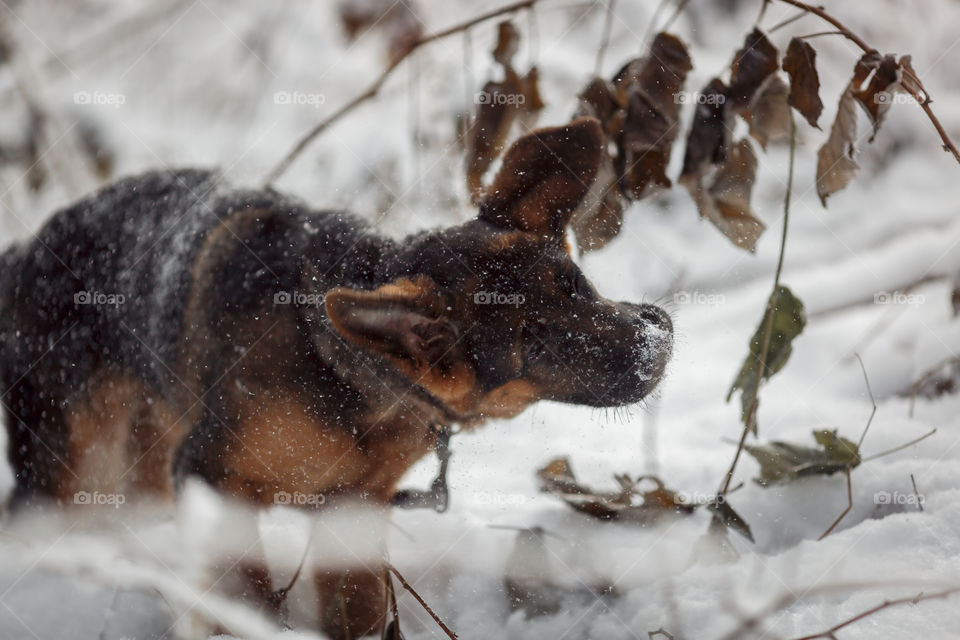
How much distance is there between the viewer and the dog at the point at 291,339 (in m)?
Result: 2.02

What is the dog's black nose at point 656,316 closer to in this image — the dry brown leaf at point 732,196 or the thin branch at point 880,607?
the dry brown leaf at point 732,196

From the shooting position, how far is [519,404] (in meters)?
2.18

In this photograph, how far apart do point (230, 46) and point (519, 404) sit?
3800 millimetres

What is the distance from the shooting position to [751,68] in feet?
7.67

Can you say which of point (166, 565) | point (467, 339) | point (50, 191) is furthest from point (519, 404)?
point (50, 191)

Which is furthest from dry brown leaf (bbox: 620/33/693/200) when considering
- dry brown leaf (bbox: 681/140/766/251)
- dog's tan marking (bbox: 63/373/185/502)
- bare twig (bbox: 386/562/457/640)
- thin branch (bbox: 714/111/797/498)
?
dog's tan marking (bbox: 63/373/185/502)

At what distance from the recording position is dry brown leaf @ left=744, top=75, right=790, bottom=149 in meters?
2.38

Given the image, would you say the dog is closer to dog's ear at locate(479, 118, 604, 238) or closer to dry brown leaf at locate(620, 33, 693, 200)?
dog's ear at locate(479, 118, 604, 238)

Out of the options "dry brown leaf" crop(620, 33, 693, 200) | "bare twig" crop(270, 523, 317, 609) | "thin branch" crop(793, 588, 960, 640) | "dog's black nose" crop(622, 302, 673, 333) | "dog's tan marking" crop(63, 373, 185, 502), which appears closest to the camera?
"thin branch" crop(793, 588, 960, 640)

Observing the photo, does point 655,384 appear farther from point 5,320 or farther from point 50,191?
point 50,191

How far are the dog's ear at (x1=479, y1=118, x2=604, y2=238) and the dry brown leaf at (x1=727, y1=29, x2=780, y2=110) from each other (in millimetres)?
449

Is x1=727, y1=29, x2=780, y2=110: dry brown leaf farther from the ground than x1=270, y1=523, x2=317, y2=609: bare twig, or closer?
farther from the ground

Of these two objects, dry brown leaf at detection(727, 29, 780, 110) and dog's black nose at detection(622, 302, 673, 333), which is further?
dry brown leaf at detection(727, 29, 780, 110)

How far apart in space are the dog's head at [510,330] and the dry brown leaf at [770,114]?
717 millimetres
